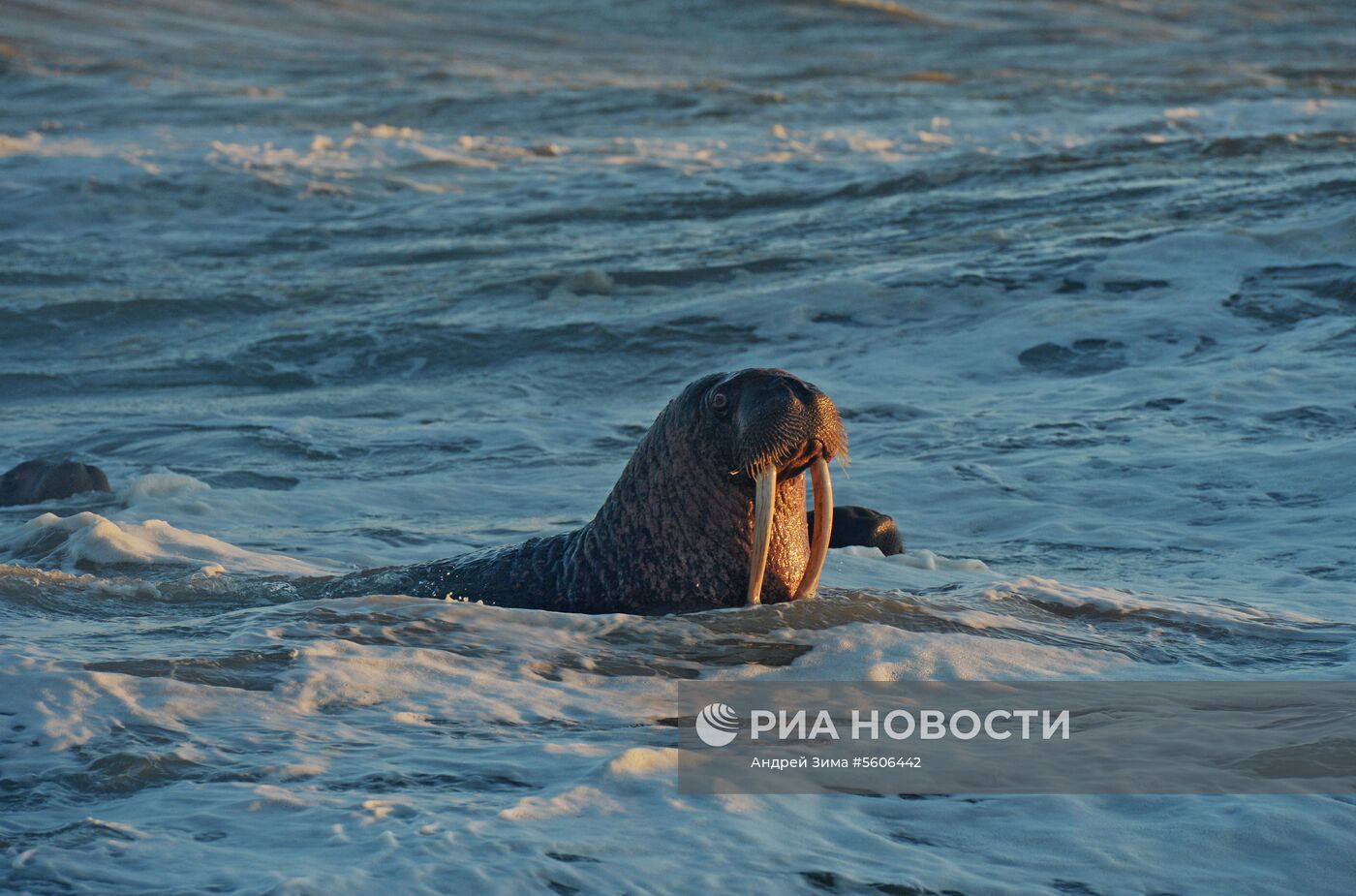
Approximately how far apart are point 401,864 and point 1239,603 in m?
3.47

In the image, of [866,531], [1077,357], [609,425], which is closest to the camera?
[866,531]

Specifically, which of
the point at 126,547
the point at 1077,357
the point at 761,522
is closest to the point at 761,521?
the point at 761,522

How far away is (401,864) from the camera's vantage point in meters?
3.17

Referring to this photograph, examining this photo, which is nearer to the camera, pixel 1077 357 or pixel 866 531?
pixel 866 531

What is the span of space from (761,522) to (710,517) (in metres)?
0.27

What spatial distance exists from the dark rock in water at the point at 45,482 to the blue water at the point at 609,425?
0.73ft

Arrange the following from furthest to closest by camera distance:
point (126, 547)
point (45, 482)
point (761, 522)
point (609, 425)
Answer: point (609, 425)
point (45, 482)
point (126, 547)
point (761, 522)

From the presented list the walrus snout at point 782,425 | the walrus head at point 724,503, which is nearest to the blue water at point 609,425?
Result: the walrus head at point 724,503

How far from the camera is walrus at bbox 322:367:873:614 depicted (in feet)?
16.6

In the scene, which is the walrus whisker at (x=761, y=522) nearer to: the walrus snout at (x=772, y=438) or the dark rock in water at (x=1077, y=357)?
the walrus snout at (x=772, y=438)

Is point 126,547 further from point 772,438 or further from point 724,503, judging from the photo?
point 772,438

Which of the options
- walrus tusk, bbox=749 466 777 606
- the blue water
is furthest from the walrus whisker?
the blue water

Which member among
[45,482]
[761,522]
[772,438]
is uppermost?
[772,438]

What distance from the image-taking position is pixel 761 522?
16.8ft
